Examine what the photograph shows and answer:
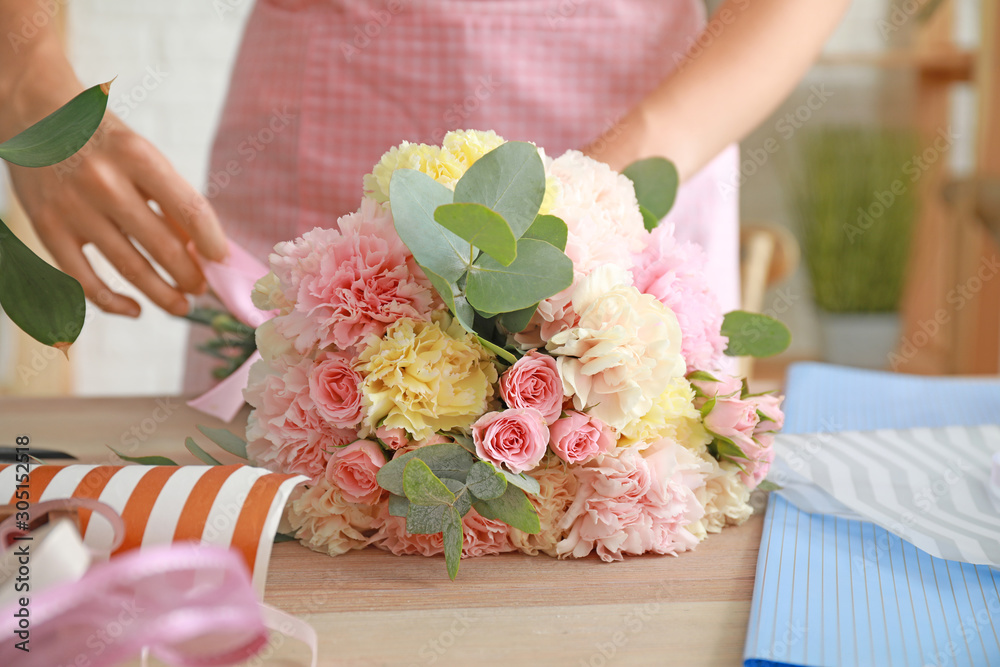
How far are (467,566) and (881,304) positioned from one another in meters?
2.51

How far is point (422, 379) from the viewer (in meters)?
0.36

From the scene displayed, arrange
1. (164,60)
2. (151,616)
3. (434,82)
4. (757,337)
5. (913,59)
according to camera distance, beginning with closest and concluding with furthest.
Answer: (151,616)
(757,337)
(434,82)
(164,60)
(913,59)

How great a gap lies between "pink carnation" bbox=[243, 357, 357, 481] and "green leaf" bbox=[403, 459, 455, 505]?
0.19 ft

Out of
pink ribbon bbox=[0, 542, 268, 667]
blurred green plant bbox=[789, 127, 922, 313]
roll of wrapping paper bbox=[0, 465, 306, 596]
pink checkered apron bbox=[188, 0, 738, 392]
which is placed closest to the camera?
pink ribbon bbox=[0, 542, 268, 667]

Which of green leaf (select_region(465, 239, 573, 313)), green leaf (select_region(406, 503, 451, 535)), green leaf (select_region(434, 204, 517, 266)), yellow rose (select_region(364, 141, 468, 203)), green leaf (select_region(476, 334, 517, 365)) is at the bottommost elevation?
green leaf (select_region(406, 503, 451, 535))

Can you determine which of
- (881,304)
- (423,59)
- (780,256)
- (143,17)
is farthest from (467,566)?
(881,304)

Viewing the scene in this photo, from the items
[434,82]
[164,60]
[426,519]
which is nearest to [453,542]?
[426,519]

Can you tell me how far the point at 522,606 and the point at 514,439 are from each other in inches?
2.9

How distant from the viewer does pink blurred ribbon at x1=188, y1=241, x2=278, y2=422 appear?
59 centimetres

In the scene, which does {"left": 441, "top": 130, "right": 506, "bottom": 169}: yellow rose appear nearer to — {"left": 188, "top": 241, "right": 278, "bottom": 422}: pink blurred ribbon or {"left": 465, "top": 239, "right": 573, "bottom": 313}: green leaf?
{"left": 465, "top": 239, "right": 573, "bottom": 313}: green leaf

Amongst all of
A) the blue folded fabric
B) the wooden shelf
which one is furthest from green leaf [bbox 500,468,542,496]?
the wooden shelf

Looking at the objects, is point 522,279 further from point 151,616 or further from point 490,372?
point 151,616

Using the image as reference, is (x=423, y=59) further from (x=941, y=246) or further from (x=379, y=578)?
(x=941, y=246)

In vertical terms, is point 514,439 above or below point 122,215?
below
